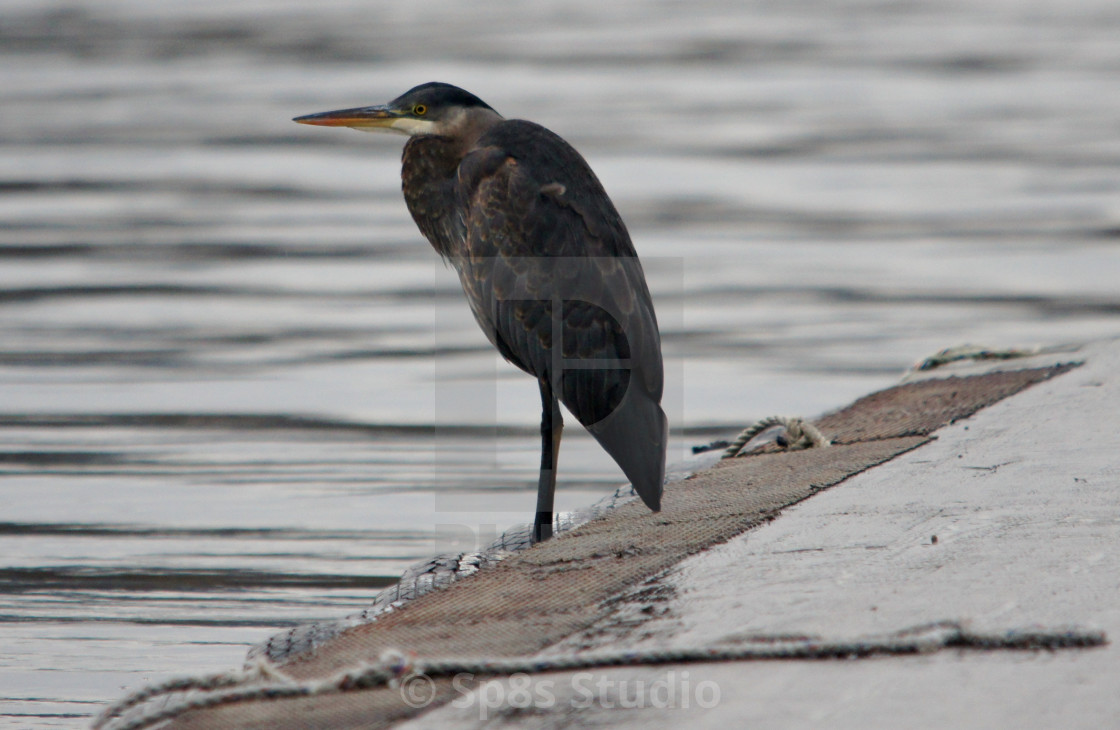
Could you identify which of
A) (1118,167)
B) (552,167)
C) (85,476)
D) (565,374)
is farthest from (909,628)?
(1118,167)

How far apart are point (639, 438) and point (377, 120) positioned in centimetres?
154

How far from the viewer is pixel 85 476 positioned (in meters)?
6.40

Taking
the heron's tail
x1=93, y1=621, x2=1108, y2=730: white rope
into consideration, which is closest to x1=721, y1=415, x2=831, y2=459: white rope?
the heron's tail

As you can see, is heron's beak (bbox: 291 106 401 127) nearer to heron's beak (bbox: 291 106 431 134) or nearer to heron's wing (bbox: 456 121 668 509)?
heron's beak (bbox: 291 106 431 134)

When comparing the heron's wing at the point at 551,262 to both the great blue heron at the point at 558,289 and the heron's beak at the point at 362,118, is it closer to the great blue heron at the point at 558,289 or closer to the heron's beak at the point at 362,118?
the great blue heron at the point at 558,289

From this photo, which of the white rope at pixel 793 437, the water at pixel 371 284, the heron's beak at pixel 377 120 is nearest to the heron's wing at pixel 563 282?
the heron's beak at pixel 377 120

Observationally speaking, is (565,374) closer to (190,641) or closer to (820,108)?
(190,641)

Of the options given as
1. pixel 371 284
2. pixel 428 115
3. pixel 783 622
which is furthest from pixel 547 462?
pixel 371 284

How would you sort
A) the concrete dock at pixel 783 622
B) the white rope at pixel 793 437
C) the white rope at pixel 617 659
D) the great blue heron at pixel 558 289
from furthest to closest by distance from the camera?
the white rope at pixel 793 437, the great blue heron at pixel 558 289, the white rope at pixel 617 659, the concrete dock at pixel 783 622

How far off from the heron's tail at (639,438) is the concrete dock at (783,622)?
0.32 ft

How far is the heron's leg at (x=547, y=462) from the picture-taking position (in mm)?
4621

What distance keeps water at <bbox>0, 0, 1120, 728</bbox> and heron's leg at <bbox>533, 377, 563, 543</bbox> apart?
0.71 m

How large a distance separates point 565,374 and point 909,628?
2.00 m

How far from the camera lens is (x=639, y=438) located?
430 cm
